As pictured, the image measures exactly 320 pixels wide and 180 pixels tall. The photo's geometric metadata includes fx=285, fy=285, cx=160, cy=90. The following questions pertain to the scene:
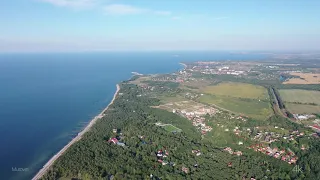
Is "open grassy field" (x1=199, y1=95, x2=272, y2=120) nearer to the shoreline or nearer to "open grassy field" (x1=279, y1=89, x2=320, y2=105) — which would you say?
"open grassy field" (x1=279, y1=89, x2=320, y2=105)

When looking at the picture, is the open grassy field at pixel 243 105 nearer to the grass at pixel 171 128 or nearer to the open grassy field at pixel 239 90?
the open grassy field at pixel 239 90

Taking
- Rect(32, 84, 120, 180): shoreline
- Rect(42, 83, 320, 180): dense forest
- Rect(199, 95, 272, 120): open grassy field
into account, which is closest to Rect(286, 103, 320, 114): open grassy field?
Rect(199, 95, 272, 120): open grassy field

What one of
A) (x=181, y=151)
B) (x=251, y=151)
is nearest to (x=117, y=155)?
(x=181, y=151)

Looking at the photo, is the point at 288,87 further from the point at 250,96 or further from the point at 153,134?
the point at 153,134

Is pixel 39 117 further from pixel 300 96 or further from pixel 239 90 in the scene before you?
pixel 300 96

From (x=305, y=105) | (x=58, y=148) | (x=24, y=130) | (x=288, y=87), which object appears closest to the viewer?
(x=58, y=148)

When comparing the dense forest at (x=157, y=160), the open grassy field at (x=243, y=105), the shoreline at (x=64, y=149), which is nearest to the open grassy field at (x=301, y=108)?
the open grassy field at (x=243, y=105)
